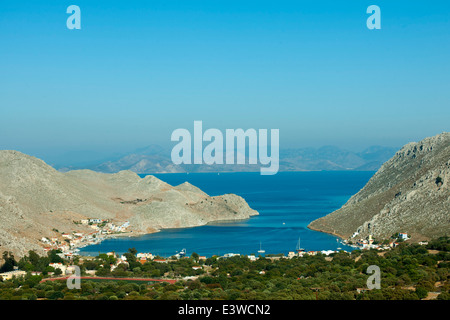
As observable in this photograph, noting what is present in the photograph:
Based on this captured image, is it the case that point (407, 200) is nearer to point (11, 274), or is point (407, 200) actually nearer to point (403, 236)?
point (403, 236)

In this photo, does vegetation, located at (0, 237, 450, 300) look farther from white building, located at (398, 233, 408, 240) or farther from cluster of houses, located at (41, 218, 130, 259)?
cluster of houses, located at (41, 218, 130, 259)

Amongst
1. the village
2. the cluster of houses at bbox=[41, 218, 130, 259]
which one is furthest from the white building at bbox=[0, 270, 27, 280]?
the cluster of houses at bbox=[41, 218, 130, 259]

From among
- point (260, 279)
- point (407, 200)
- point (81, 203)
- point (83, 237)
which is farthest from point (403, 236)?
point (81, 203)

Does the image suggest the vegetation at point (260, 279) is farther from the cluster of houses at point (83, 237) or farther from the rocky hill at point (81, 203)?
the rocky hill at point (81, 203)

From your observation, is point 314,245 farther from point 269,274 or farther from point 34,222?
point 34,222

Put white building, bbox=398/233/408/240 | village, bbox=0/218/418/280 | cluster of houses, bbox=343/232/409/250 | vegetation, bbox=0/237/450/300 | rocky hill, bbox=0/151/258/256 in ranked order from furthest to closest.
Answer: rocky hill, bbox=0/151/258/256 < white building, bbox=398/233/408/240 < cluster of houses, bbox=343/232/409/250 < village, bbox=0/218/418/280 < vegetation, bbox=0/237/450/300
